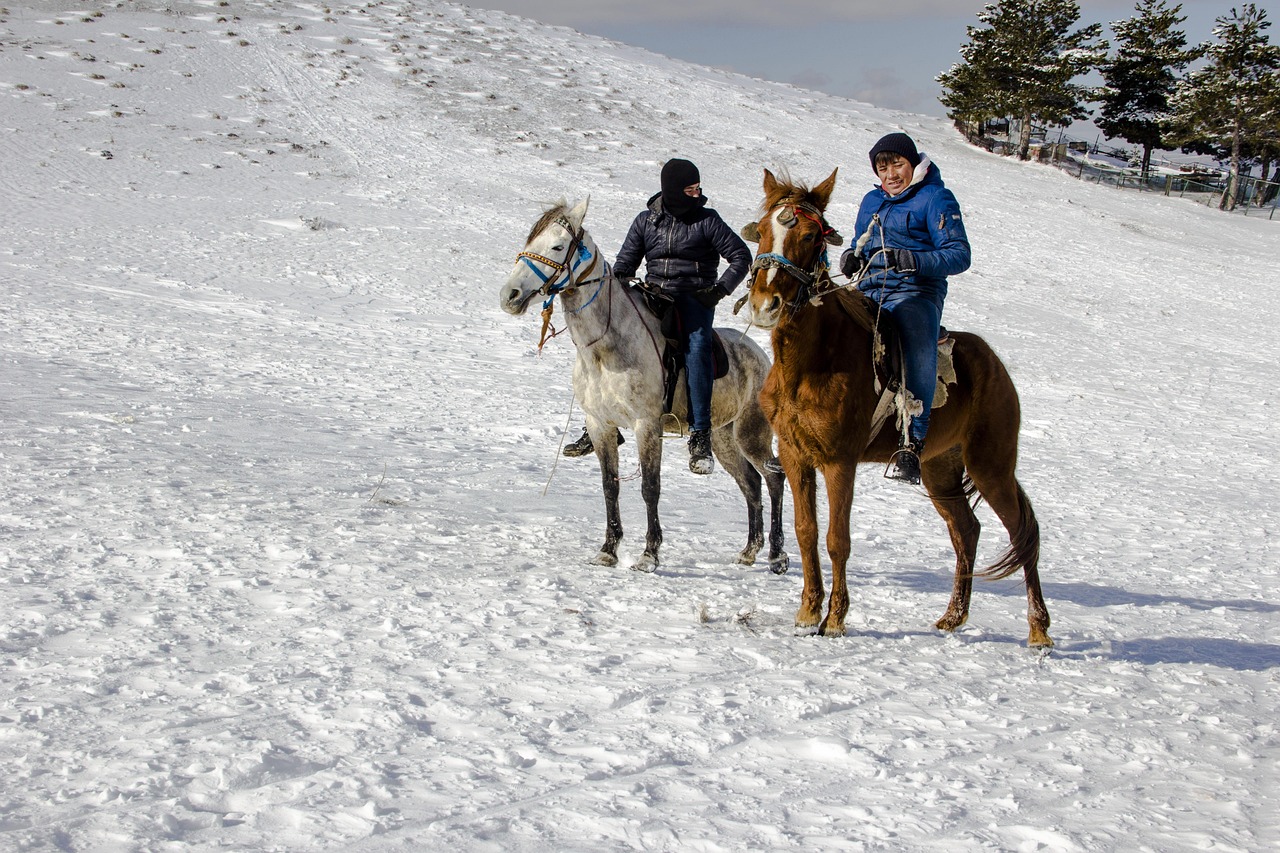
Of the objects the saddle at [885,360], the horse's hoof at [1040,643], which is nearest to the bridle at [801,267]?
the saddle at [885,360]

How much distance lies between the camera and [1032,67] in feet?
159

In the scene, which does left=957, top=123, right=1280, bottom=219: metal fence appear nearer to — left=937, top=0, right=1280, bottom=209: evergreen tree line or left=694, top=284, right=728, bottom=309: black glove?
left=937, top=0, right=1280, bottom=209: evergreen tree line

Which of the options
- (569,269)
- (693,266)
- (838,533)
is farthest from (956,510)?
(569,269)

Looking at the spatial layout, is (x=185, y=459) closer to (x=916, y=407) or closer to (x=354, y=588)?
(x=354, y=588)

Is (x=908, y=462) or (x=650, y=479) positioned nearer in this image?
(x=908, y=462)

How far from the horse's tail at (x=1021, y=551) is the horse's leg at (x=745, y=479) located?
6.22 feet

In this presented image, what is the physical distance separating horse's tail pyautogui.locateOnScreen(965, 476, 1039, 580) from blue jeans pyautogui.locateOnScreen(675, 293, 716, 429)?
88.8 inches

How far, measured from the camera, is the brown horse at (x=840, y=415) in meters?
5.19

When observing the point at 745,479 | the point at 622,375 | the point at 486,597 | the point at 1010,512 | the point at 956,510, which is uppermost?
the point at 622,375

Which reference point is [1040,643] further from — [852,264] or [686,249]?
[686,249]

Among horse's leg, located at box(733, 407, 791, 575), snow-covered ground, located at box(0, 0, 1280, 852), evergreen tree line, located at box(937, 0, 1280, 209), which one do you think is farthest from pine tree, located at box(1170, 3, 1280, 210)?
horse's leg, located at box(733, 407, 791, 575)

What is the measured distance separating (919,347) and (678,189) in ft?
7.50

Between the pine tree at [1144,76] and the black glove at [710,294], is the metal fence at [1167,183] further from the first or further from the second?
the black glove at [710,294]

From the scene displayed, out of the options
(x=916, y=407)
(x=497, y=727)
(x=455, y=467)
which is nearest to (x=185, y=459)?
(x=455, y=467)
